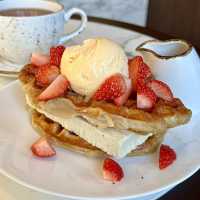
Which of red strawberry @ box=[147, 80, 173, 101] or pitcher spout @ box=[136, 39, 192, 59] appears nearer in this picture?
red strawberry @ box=[147, 80, 173, 101]

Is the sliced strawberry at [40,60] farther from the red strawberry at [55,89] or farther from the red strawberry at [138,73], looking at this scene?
the red strawberry at [138,73]

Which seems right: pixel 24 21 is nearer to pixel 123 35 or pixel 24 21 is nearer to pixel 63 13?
pixel 63 13

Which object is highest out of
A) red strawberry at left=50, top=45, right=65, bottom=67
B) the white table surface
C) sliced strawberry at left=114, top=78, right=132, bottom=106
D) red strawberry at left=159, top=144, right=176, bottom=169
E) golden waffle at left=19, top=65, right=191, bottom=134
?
red strawberry at left=50, top=45, right=65, bottom=67

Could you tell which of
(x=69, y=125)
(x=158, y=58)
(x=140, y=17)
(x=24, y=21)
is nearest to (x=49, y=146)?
(x=69, y=125)

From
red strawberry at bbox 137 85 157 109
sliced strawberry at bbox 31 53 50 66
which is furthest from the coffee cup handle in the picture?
red strawberry at bbox 137 85 157 109

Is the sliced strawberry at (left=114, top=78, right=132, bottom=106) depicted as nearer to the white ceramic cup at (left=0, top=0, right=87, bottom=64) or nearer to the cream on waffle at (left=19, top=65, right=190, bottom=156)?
the cream on waffle at (left=19, top=65, right=190, bottom=156)
